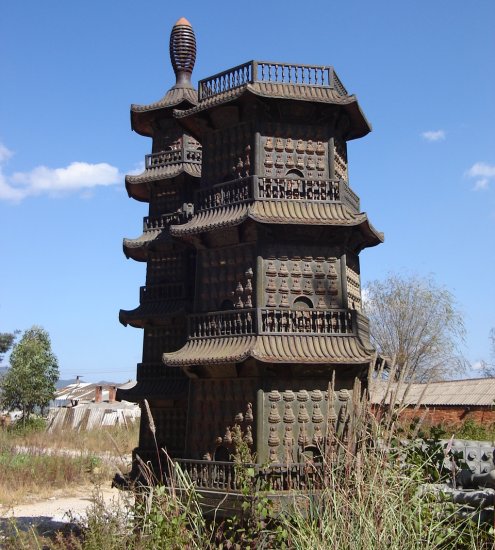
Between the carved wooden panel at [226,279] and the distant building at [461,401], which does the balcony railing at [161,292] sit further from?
the distant building at [461,401]

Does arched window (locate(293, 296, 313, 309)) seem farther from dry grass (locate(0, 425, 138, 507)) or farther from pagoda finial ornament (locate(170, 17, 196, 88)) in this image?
pagoda finial ornament (locate(170, 17, 196, 88))

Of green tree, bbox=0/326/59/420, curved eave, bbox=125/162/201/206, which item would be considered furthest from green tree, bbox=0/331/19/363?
curved eave, bbox=125/162/201/206

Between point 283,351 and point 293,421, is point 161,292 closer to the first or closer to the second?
point 283,351

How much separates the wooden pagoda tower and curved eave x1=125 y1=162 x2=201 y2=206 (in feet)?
6.05

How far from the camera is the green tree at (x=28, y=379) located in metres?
38.4

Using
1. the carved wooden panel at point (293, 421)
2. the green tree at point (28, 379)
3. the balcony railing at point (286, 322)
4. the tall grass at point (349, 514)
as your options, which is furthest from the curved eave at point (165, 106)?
the green tree at point (28, 379)

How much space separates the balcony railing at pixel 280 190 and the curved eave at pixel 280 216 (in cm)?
14

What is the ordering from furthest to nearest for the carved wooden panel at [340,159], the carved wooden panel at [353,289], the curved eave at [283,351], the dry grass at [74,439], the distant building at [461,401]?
the dry grass at [74,439], the distant building at [461,401], the carved wooden panel at [340,159], the carved wooden panel at [353,289], the curved eave at [283,351]

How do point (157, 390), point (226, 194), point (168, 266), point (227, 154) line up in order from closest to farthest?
point (226, 194)
point (227, 154)
point (157, 390)
point (168, 266)

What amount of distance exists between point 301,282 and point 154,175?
6938 mm

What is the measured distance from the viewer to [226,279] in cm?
1370

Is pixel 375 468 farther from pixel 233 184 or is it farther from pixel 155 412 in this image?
pixel 155 412

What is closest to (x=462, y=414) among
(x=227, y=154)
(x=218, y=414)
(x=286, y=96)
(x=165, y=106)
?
(x=218, y=414)

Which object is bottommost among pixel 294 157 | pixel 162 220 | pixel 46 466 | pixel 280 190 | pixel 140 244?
pixel 46 466
